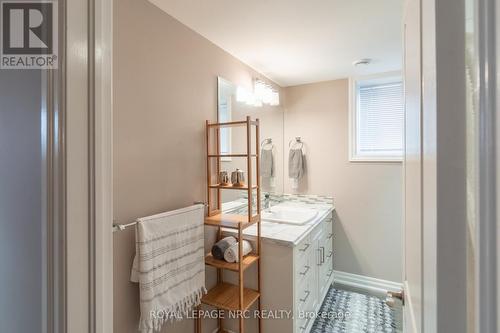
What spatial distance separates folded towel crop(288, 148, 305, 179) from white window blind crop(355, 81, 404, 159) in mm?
641

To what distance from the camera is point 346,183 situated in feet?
9.36

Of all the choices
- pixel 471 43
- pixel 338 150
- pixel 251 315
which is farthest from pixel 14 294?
pixel 338 150

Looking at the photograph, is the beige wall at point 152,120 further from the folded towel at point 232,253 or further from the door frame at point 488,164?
the door frame at point 488,164

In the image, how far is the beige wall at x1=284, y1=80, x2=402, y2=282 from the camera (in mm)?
2657

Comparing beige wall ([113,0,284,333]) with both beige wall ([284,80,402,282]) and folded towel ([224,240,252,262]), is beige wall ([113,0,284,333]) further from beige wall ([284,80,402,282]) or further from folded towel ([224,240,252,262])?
beige wall ([284,80,402,282])

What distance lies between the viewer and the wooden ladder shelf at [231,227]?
1635 mm

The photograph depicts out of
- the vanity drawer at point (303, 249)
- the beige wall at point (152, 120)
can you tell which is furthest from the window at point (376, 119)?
the beige wall at point (152, 120)

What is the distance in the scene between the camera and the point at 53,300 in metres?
0.61

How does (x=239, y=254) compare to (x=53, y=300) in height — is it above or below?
below

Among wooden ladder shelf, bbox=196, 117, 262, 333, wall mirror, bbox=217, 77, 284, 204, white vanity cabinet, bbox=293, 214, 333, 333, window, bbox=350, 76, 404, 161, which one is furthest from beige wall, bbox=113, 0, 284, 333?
window, bbox=350, 76, 404, 161

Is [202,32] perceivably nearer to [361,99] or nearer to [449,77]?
[449,77]

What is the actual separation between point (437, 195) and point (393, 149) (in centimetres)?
263

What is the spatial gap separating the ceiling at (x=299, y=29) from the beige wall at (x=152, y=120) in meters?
0.18

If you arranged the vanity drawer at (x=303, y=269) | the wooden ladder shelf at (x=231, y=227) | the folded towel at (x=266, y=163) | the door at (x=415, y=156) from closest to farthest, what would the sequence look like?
the door at (x=415, y=156)
the wooden ladder shelf at (x=231, y=227)
the vanity drawer at (x=303, y=269)
the folded towel at (x=266, y=163)
